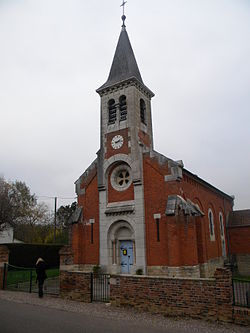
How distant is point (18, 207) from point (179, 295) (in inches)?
971

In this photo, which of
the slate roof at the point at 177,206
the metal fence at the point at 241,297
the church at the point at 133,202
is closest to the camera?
the metal fence at the point at 241,297

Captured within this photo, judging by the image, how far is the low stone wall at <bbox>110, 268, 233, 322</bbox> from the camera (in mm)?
8641

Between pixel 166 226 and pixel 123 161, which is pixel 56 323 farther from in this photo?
pixel 123 161

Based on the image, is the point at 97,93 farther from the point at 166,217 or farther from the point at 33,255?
the point at 33,255

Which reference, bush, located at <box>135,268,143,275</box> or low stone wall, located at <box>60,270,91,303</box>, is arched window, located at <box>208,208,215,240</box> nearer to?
bush, located at <box>135,268,143,275</box>

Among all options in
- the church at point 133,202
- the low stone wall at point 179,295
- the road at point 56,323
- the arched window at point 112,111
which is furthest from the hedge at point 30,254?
the low stone wall at point 179,295

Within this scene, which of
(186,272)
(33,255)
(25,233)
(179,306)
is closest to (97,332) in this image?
(179,306)

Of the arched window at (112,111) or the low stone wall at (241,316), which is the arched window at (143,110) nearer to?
the arched window at (112,111)

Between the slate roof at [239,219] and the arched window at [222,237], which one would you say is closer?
the arched window at [222,237]

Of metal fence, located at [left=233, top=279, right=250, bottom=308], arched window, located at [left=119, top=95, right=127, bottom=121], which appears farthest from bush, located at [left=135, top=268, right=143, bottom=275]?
arched window, located at [left=119, top=95, right=127, bottom=121]

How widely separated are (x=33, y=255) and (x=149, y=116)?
18.5 meters

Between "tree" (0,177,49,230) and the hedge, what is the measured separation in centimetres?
265

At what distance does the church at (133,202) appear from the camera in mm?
16641

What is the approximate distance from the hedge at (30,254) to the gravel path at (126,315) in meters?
16.3
